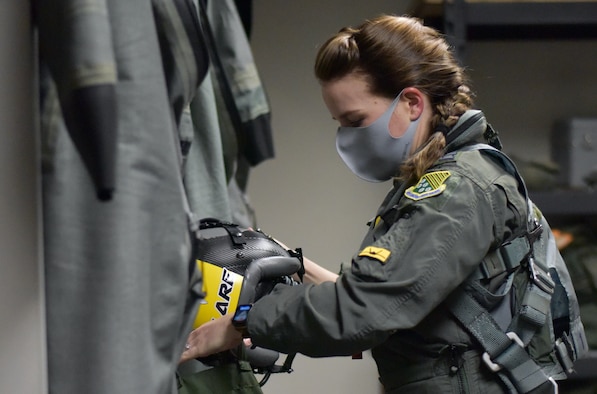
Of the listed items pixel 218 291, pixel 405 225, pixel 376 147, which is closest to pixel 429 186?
pixel 405 225

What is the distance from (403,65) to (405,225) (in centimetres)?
26

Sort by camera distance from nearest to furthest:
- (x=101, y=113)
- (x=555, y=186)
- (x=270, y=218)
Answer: (x=101, y=113)
(x=555, y=186)
(x=270, y=218)

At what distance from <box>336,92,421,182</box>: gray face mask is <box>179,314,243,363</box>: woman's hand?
34 centimetres

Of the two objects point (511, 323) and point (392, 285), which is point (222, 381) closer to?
point (392, 285)

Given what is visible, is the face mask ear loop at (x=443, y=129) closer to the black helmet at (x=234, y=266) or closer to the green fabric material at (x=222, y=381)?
the black helmet at (x=234, y=266)

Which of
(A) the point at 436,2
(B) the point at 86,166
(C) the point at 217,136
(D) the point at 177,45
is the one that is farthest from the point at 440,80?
(A) the point at 436,2

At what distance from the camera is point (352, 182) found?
7.64ft

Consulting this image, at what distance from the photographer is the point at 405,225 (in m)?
1.02

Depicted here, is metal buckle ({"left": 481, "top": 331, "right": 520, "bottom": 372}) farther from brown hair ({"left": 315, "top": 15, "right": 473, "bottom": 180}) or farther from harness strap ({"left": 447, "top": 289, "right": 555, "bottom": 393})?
brown hair ({"left": 315, "top": 15, "right": 473, "bottom": 180})

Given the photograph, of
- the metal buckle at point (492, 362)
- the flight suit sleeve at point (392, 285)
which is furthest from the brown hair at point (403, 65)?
the metal buckle at point (492, 362)

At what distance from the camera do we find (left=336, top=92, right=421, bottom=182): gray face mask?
117 cm

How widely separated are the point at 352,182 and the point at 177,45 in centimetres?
176

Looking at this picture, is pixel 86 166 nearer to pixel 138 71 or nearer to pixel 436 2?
pixel 138 71

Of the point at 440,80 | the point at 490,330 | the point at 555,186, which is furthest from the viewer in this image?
the point at 555,186
